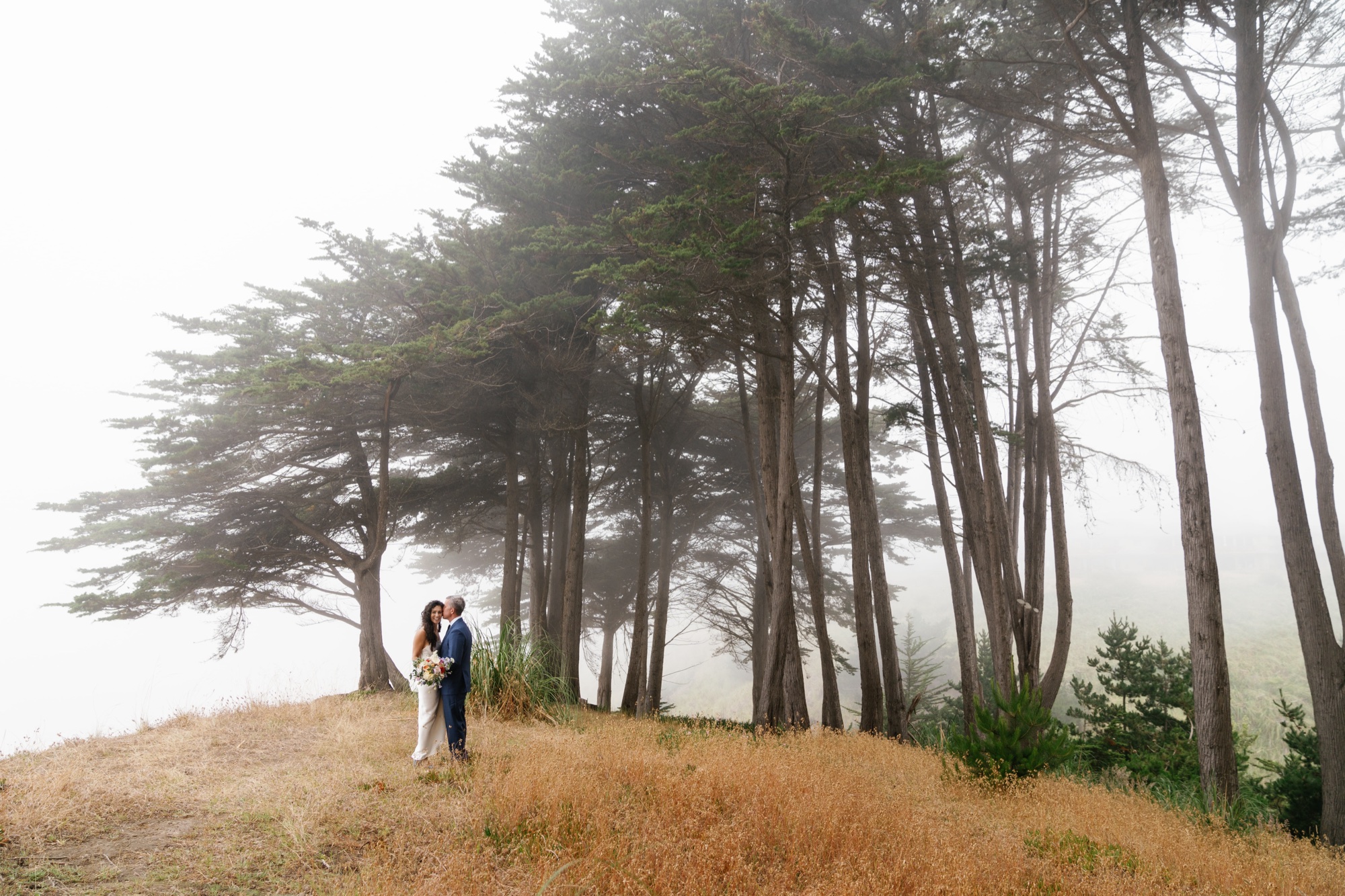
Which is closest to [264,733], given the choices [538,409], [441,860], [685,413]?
[441,860]

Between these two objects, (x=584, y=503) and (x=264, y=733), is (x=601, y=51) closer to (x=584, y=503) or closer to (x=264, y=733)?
(x=584, y=503)

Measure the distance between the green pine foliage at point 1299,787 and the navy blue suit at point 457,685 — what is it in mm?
9271

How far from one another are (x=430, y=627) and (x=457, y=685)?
766mm

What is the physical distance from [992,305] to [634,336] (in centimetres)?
750

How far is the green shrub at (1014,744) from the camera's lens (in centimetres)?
739

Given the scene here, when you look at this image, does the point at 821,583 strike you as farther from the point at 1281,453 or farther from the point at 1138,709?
the point at 1281,453

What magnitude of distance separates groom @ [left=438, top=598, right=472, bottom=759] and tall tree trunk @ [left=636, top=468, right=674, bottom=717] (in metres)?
7.26

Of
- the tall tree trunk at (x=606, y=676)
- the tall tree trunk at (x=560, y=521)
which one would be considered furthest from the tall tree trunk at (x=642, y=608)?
the tall tree trunk at (x=560, y=521)

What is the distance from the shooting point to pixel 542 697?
35.5ft

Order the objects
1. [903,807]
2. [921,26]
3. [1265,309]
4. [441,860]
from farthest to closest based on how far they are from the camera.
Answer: [921,26] → [1265,309] → [903,807] → [441,860]

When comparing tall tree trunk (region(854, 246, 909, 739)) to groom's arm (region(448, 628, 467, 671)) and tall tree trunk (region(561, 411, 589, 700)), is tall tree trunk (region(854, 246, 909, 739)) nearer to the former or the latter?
tall tree trunk (region(561, 411, 589, 700))

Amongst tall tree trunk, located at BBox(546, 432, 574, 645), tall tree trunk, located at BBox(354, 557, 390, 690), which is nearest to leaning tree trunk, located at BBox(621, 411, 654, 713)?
tall tree trunk, located at BBox(546, 432, 574, 645)

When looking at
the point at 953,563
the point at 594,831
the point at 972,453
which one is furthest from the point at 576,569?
the point at 594,831

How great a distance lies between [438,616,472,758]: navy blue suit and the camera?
7062 mm
